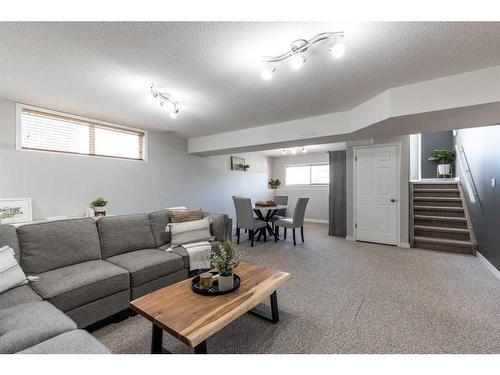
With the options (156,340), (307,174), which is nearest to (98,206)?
(156,340)

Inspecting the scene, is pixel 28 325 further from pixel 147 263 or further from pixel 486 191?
pixel 486 191

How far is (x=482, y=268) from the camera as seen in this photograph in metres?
3.22

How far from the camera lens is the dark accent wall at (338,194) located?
203 inches

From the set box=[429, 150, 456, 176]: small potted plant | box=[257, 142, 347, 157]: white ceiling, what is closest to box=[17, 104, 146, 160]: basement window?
box=[257, 142, 347, 157]: white ceiling

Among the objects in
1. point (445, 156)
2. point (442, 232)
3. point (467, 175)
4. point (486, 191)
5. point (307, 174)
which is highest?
point (445, 156)

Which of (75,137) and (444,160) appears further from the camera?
(444,160)

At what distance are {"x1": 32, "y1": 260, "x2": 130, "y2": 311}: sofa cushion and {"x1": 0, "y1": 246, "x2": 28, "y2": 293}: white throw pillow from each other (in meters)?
0.11

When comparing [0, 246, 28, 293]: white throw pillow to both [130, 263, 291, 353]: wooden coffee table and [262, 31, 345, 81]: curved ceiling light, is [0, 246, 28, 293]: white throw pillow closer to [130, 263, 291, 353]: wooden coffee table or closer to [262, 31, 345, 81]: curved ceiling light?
[130, 263, 291, 353]: wooden coffee table

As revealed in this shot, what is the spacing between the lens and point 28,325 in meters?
1.21

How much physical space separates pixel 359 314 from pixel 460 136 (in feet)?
17.5

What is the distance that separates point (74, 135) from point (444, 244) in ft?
21.2

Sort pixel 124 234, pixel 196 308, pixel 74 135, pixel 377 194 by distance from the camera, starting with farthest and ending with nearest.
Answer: pixel 377 194, pixel 74 135, pixel 124 234, pixel 196 308
